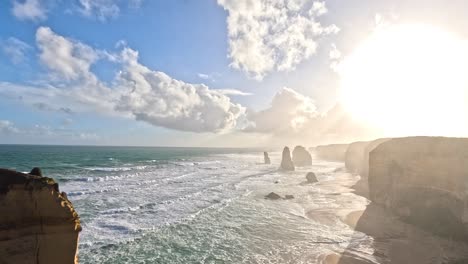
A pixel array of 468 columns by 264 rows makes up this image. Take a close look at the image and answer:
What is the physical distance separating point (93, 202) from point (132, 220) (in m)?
8.97

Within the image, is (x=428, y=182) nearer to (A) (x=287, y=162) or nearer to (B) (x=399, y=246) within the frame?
(B) (x=399, y=246)

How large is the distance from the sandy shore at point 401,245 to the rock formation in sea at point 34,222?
15344mm

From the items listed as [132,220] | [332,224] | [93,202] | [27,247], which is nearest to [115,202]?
[93,202]

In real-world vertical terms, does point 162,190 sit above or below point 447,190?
below

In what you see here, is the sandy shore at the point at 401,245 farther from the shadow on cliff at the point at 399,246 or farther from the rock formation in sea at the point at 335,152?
the rock formation in sea at the point at 335,152

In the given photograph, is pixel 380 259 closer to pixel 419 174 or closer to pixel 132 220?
pixel 419 174

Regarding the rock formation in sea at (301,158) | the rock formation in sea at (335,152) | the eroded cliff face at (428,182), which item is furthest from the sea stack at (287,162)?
the rock formation in sea at (335,152)

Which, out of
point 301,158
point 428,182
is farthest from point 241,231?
point 301,158

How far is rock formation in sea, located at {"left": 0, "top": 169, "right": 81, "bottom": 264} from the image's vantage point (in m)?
6.73

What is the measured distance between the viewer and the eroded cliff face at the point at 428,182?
70.5 feet

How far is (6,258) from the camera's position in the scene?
6734 mm

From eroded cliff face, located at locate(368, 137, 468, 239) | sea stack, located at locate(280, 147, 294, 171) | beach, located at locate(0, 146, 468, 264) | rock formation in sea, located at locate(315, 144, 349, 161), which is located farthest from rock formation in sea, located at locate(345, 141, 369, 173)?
rock formation in sea, located at locate(315, 144, 349, 161)

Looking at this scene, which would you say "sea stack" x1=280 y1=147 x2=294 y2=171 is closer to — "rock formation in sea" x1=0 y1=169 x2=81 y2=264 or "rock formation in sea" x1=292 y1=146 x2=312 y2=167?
"rock formation in sea" x1=292 y1=146 x2=312 y2=167

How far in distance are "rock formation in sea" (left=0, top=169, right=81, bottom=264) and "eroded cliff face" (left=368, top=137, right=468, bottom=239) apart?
25829 millimetres
